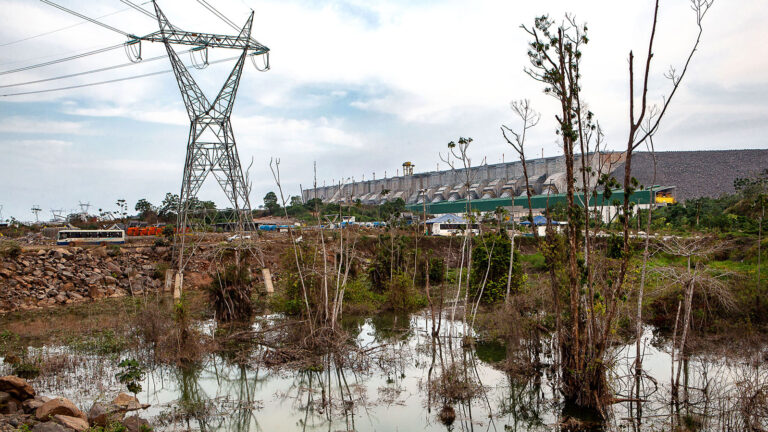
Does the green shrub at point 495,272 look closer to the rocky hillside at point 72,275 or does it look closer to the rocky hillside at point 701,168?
the rocky hillside at point 72,275

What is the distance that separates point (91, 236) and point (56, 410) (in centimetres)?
2464

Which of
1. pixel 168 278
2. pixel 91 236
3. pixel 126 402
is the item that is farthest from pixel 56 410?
pixel 91 236

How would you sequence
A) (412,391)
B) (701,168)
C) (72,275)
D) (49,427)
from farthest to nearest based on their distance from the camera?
(701,168), (72,275), (412,391), (49,427)

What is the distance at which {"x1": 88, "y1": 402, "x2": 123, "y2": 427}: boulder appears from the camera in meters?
7.77

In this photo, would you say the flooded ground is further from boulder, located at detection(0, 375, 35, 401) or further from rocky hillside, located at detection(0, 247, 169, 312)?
rocky hillside, located at detection(0, 247, 169, 312)

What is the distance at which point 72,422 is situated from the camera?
24.2 feet

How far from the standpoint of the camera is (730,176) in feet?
191

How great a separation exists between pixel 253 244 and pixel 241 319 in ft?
13.2

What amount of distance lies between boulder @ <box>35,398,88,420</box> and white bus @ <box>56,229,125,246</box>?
22787 mm

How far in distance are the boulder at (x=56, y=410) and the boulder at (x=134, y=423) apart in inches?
23.5

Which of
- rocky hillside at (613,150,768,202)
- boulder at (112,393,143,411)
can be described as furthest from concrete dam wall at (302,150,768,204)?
boulder at (112,393,143,411)

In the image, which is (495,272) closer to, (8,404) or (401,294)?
(401,294)

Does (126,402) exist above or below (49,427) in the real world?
below

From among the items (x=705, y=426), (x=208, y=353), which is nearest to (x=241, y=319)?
(x=208, y=353)
